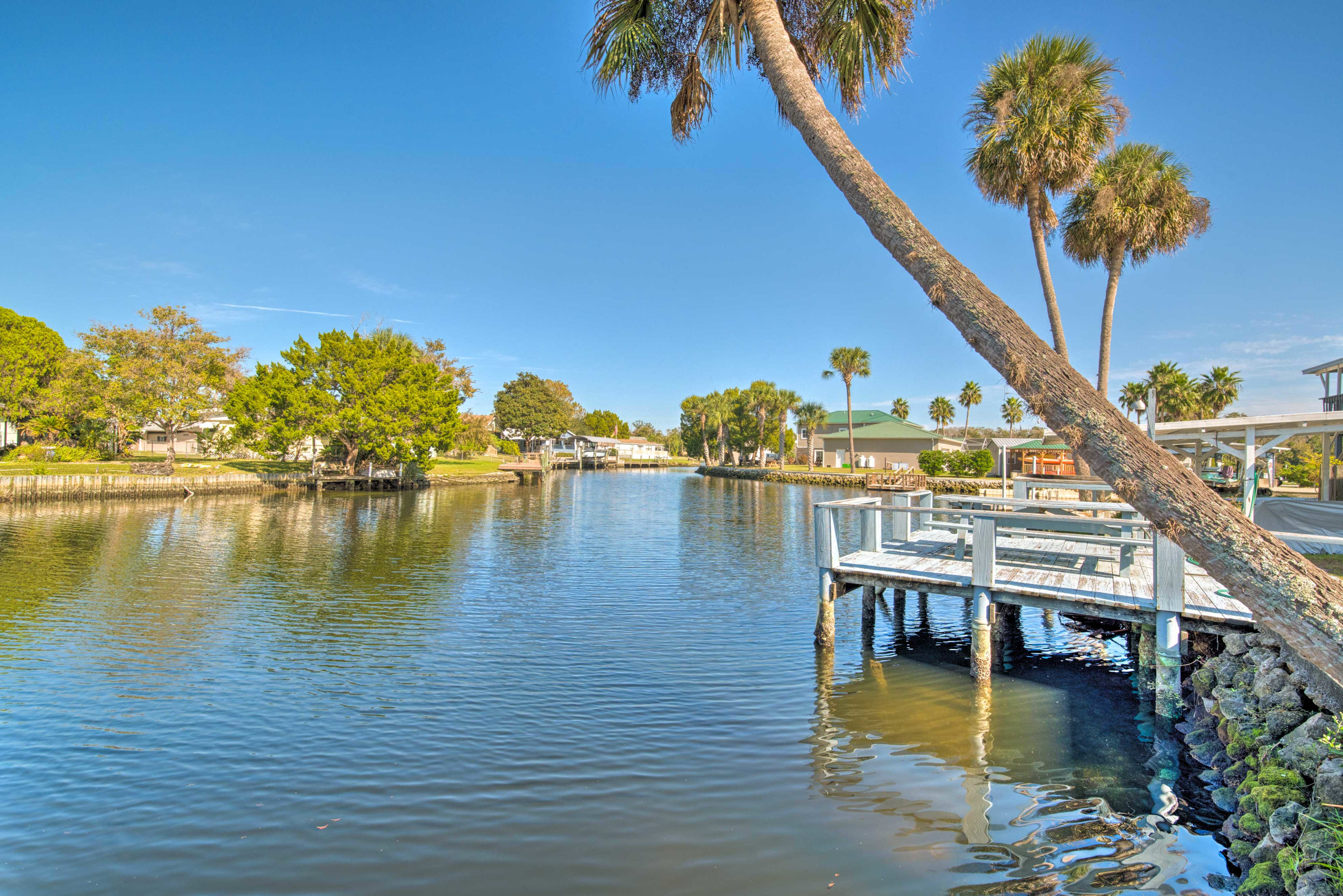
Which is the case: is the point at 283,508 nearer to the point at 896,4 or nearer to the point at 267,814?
the point at 267,814

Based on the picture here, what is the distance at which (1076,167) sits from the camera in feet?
56.4

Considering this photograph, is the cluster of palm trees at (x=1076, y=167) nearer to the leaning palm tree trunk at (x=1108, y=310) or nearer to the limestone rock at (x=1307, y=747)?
the leaning palm tree trunk at (x=1108, y=310)

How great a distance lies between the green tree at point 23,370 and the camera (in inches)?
1767

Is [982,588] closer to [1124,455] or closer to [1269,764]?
[1269,764]

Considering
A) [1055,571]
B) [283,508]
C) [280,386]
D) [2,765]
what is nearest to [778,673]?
[1055,571]

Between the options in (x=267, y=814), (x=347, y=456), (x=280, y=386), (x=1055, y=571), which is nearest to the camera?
(x=267, y=814)

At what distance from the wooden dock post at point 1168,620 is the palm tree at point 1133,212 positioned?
1390 centimetres

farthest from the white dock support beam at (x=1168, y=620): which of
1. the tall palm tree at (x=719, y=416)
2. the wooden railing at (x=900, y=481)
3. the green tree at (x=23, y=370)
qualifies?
the tall palm tree at (x=719, y=416)

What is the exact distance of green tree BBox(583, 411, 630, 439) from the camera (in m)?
143

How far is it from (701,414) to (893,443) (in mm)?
36934

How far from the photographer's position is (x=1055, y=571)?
9.51m

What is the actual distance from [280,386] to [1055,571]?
4643 centimetres

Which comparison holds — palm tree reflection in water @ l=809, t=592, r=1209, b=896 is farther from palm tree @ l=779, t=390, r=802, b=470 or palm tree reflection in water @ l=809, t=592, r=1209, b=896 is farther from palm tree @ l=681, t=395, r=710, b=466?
palm tree @ l=681, t=395, r=710, b=466

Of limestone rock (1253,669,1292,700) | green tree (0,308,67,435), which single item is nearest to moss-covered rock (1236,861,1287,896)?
limestone rock (1253,669,1292,700)
